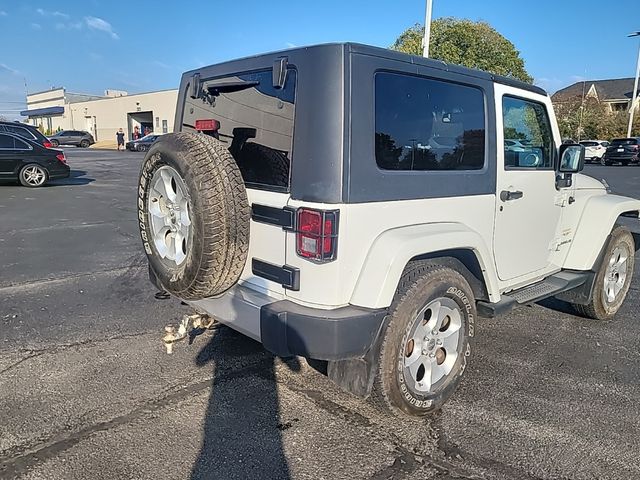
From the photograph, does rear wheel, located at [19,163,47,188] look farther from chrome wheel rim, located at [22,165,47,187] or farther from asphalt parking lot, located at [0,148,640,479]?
asphalt parking lot, located at [0,148,640,479]

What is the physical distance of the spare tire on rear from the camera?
261 centimetres

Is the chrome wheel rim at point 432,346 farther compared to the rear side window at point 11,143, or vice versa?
the rear side window at point 11,143

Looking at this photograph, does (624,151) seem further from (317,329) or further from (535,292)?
(317,329)

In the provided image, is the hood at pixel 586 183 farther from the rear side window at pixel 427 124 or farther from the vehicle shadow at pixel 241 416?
the vehicle shadow at pixel 241 416

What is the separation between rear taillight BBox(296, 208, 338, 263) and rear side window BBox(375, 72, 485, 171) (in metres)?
0.44

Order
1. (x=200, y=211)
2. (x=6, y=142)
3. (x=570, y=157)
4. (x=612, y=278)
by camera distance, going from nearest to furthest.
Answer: (x=200, y=211)
(x=570, y=157)
(x=612, y=278)
(x=6, y=142)

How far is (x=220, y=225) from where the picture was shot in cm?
262

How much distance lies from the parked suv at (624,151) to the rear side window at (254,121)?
31099 millimetres

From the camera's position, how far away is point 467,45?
27859mm

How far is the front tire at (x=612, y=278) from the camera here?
14.6 ft

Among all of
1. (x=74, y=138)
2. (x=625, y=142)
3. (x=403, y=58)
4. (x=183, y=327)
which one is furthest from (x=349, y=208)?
(x=74, y=138)

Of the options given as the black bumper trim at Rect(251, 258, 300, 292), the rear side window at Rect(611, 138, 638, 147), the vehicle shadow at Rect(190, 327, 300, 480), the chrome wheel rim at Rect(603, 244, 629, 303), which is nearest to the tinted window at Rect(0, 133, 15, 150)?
the vehicle shadow at Rect(190, 327, 300, 480)

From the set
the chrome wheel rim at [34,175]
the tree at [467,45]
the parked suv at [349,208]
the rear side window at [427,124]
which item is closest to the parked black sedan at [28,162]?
the chrome wheel rim at [34,175]

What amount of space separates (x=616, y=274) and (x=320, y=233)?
3.75m
